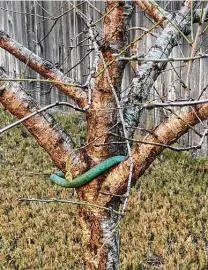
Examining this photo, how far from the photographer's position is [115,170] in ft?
7.20

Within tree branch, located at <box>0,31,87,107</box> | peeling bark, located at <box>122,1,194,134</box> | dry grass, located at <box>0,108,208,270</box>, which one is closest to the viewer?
peeling bark, located at <box>122,1,194,134</box>

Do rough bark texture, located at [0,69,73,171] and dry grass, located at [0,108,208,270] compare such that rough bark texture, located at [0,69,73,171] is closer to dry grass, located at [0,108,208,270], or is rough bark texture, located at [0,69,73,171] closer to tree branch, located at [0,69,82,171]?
tree branch, located at [0,69,82,171]

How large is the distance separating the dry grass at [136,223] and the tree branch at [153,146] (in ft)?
4.71

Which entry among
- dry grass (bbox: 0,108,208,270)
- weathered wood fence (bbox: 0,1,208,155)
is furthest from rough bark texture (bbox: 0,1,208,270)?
weathered wood fence (bbox: 0,1,208,155)

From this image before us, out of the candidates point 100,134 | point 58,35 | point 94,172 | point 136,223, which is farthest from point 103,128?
point 58,35

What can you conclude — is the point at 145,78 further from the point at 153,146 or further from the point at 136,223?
the point at 136,223

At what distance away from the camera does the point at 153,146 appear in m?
2.07

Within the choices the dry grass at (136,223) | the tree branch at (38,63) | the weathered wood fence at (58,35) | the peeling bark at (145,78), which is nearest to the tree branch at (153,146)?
the peeling bark at (145,78)

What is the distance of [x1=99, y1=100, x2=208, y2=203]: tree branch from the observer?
1.92m

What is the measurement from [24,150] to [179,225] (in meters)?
3.30

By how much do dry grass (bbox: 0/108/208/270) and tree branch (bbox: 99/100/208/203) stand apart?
143cm

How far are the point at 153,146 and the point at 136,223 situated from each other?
3.12m

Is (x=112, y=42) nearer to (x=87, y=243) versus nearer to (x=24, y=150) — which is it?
(x=87, y=243)

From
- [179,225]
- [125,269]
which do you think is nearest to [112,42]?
[125,269]
